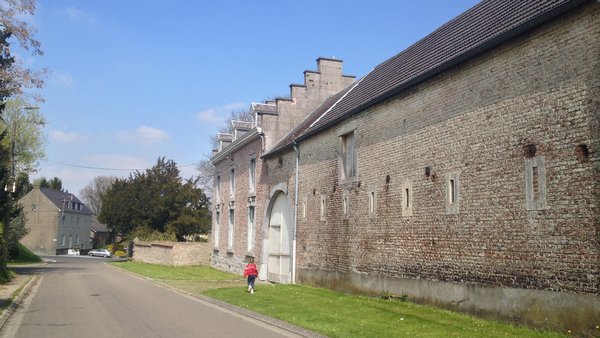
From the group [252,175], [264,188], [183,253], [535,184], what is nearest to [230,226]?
[252,175]

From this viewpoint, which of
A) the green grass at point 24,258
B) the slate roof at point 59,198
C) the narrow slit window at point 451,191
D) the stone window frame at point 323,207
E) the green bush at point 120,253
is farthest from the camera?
the slate roof at point 59,198

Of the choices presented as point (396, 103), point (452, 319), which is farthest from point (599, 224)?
point (396, 103)

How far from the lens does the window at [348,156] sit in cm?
1877

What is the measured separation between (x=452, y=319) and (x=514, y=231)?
92.2 inches

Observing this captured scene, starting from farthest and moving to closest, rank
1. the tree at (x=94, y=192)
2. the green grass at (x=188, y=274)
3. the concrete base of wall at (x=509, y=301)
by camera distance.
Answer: the tree at (x=94, y=192) → the green grass at (x=188, y=274) → the concrete base of wall at (x=509, y=301)

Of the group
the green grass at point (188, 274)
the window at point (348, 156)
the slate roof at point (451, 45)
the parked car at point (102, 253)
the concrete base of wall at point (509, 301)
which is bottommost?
the parked car at point (102, 253)

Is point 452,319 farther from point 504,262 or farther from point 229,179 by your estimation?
point 229,179

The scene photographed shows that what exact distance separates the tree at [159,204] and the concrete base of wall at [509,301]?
3429cm

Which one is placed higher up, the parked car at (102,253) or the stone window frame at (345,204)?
the stone window frame at (345,204)

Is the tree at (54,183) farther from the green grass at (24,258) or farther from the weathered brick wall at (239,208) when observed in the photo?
the weathered brick wall at (239,208)

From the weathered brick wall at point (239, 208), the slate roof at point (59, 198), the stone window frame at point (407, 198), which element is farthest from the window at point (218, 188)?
the slate roof at point (59, 198)

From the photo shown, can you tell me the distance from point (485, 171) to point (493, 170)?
0.89 ft

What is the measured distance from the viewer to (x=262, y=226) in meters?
27.5

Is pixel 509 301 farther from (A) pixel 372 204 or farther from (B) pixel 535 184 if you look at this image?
(A) pixel 372 204
